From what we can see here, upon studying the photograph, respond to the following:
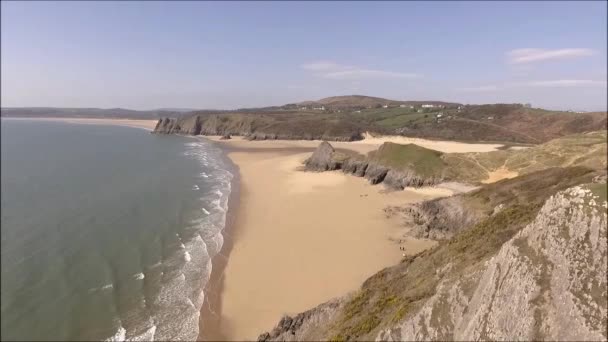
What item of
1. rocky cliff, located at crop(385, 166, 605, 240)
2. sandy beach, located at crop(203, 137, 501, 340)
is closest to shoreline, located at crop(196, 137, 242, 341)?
sandy beach, located at crop(203, 137, 501, 340)

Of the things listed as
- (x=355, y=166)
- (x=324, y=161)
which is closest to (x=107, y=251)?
(x=355, y=166)

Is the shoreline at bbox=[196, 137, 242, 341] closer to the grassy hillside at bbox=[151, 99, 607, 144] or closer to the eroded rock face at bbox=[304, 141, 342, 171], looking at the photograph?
the eroded rock face at bbox=[304, 141, 342, 171]

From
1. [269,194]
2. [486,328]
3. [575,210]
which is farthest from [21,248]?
[575,210]

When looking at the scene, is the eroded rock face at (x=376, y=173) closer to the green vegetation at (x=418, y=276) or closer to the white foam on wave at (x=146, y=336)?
the green vegetation at (x=418, y=276)

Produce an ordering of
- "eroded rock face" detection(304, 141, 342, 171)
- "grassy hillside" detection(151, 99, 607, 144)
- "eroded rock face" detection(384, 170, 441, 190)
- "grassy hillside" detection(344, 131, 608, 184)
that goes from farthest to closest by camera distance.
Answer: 1. "grassy hillside" detection(151, 99, 607, 144)
2. "eroded rock face" detection(304, 141, 342, 171)
3. "eroded rock face" detection(384, 170, 441, 190)
4. "grassy hillside" detection(344, 131, 608, 184)

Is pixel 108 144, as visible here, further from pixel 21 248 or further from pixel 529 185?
pixel 529 185

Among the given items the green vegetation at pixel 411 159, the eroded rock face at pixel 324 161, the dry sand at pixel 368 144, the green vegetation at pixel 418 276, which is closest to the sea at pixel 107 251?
the green vegetation at pixel 418 276
